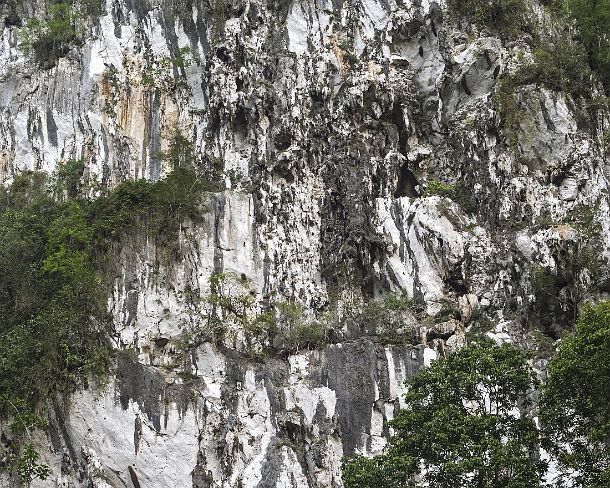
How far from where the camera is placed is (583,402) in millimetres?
14414

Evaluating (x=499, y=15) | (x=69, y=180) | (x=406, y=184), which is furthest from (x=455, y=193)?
(x=69, y=180)

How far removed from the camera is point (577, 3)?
30109mm

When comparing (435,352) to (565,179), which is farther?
(565,179)

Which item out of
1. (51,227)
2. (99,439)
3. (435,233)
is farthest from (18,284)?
(435,233)

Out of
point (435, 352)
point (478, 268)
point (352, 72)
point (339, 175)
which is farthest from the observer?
point (352, 72)

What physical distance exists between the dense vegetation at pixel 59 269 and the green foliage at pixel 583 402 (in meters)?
11.9

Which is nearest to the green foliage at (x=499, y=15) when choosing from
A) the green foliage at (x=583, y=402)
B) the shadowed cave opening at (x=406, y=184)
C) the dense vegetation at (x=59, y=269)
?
the shadowed cave opening at (x=406, y=184)

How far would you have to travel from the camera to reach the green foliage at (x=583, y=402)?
14031mm

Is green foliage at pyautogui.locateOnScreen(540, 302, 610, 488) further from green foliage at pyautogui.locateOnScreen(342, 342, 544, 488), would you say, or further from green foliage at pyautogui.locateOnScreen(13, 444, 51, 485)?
green foliage at pyautogui.locateOnScreen(13, 444, 51, 485)

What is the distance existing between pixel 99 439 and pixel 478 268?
11.5 metres

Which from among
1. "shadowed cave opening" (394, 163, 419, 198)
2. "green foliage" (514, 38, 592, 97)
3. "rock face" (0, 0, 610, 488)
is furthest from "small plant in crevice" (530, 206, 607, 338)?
"green foliage" (514, 38, 592, 97)

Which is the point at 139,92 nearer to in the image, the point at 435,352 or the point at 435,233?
the point at 435,233

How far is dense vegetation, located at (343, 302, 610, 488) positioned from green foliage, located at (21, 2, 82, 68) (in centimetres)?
2151

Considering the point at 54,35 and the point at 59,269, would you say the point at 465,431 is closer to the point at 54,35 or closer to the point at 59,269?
the point at 59,269
